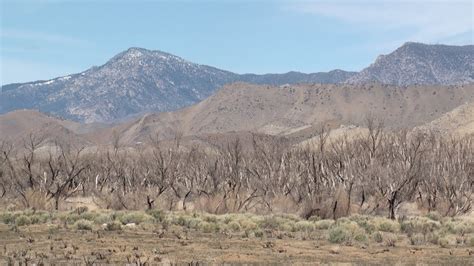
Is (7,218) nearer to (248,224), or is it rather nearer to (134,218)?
(134,218)

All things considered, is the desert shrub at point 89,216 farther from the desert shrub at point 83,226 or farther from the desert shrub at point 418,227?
the desert shrub at point 418,227

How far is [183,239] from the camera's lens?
2500 centimetres

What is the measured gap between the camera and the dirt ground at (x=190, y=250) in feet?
63.4

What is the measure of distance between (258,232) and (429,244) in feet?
21.3

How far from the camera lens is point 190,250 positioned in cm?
2175

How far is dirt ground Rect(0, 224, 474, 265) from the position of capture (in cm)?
1933

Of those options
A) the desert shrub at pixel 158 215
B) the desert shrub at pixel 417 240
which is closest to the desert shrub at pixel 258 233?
the desert shrub at pixel 417 240

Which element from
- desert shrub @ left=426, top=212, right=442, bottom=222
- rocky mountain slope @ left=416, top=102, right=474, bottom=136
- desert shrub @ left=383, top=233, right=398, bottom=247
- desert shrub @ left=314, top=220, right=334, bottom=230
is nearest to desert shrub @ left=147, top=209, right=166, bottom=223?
desert shrub @ left=314, top=220, right=334, bottom=230

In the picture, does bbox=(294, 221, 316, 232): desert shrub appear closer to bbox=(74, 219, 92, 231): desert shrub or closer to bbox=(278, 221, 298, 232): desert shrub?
bbox=(278, 221, 298, 232): desert shrub

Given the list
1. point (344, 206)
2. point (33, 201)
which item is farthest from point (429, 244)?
point (33, 201)

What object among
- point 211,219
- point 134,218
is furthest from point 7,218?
point 211,219

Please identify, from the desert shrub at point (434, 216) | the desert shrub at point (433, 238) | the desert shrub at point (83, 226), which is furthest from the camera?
A: the desert shrub at point (434, 216)

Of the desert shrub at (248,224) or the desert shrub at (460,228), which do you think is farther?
the desert shrub at (460,228)

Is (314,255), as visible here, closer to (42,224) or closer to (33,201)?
(42,224)
